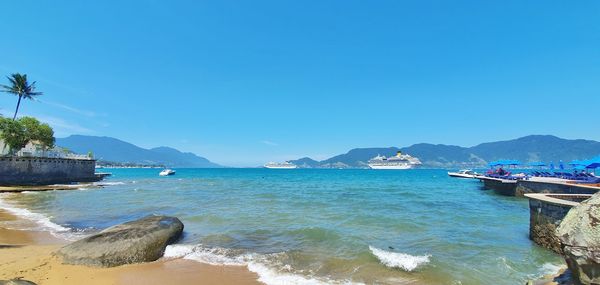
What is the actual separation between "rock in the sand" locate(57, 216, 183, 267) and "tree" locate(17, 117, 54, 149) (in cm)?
4599

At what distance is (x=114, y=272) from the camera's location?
8734 mm

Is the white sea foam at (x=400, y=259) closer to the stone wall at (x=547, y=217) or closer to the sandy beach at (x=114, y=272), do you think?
the sandy beach at (x=114, y=272)

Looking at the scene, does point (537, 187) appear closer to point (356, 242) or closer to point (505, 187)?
point (505, 187)

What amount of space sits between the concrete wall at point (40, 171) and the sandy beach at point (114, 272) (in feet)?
129

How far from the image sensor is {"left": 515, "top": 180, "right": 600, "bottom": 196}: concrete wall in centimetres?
2158

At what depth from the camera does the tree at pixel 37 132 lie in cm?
4462

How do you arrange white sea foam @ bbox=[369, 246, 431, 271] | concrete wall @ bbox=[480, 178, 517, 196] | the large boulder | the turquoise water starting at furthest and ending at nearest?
1. concrete wall @ bbox=[480, 178, 517, 196]
2. white sea foam @ bbox=[369, 246, 431, 271]
3. the turquoise water
4. the large boulder

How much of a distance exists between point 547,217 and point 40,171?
5505cm

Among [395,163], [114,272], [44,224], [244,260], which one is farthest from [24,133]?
[395,163]

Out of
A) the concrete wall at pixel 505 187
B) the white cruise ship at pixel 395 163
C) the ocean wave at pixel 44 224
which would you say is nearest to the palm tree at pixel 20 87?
the ocean wave at pixel 44 224

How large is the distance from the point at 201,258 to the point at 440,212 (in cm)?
1623

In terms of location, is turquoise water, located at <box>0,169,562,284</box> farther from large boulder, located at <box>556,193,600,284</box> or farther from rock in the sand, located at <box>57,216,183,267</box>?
large boulder, located at <box>556,193,600,284</box>

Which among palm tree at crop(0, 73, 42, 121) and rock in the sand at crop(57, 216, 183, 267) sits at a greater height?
palm tree at crop(0, 73, 42, 121)

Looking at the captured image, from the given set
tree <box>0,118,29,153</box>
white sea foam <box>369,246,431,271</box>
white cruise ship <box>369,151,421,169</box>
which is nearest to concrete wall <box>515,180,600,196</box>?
white sea foam <box>369,246,431,271</box>
